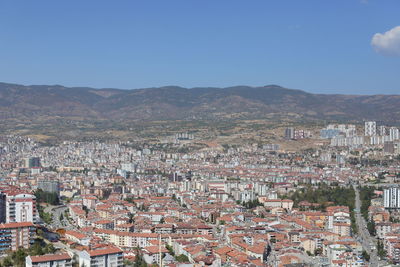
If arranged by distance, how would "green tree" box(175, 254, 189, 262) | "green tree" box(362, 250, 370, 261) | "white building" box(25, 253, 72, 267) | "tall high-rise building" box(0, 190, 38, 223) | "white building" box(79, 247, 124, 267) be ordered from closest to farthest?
"white building" box(25, 253, 72, 267) < "white building" box(79, 247, 124, 267) < "green tree" box(175, 254, 189, 262) < "green tree" box(362, 250, 370, 261) < "tall high-rise building" box(0, 190, 38, 223)

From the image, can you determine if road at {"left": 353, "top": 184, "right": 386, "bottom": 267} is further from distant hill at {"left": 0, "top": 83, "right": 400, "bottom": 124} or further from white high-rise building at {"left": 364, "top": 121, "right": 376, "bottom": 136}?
distant hill at {"left": 0, "top": 83, "right": 400, "bottom": 124}

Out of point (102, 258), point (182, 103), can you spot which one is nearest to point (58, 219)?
point (102, 258)

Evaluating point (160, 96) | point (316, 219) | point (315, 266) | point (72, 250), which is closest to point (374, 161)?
point (316, 219)

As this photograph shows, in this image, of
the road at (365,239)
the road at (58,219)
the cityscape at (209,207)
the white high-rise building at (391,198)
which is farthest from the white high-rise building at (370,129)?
the road at (58,219)

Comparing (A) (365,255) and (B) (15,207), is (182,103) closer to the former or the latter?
(B) (15,207)

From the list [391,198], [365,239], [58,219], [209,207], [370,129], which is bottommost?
[365,239]

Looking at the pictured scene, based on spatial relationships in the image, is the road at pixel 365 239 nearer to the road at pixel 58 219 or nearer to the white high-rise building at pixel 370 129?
the road at pixel 58 219

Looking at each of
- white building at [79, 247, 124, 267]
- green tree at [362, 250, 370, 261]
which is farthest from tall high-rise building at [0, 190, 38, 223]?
green tree at [362, 250, 370, 261]
